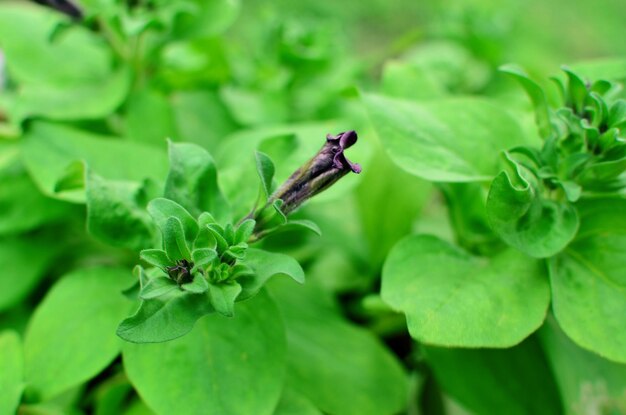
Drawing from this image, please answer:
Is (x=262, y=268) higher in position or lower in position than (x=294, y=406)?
higher

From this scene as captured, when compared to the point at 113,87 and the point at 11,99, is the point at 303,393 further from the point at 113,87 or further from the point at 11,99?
the point at 11,99

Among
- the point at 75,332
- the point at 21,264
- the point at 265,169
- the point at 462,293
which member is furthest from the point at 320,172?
the point at 21,264

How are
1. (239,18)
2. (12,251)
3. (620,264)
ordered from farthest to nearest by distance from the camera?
(239,18), (12,251), (620,264)

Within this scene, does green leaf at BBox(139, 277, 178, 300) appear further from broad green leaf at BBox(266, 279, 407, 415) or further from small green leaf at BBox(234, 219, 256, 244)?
broad green leaf at BBox(266, 279, 407, 415)

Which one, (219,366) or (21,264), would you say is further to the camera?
(21,264)

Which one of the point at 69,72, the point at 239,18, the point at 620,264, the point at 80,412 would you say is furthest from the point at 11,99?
the point at 239,18

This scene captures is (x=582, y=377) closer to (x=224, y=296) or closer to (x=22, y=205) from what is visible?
(x=224, y=296)

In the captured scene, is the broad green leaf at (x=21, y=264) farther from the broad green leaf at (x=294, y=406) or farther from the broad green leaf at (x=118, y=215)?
the broad green leaf at (x=294, y=406)
